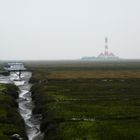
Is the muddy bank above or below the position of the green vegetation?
below

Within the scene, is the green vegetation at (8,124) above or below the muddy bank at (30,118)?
above

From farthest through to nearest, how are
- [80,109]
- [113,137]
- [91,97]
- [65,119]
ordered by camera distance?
[91,97] < [80,109] < [65,119] < [113,137]

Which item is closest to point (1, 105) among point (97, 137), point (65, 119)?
point (65, 119)

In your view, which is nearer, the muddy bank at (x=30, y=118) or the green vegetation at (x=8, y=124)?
the green vegetation at (x=8, y=124)

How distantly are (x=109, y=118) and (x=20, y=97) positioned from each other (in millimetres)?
23407

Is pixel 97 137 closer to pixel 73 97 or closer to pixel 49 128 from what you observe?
pixel 49 128

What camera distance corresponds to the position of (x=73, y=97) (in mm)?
46938

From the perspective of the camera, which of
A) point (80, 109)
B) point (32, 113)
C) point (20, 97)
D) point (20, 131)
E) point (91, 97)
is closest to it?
point (20, 131)

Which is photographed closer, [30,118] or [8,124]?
[8,124]

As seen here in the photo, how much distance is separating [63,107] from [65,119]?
5.81 m

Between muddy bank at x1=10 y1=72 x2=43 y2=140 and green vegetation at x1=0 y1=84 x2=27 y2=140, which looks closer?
green vegetation at x1=0 y1=84 x2=27 y2=140

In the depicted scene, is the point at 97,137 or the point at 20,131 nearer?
the point at 97,137

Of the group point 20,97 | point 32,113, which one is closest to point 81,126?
point 32,113

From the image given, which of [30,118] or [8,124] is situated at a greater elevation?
[8,124]
